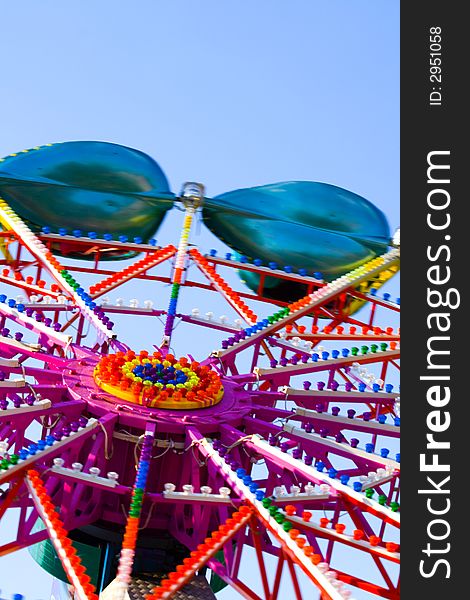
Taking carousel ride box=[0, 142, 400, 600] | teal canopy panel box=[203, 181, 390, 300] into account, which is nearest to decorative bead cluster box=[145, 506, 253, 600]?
carousel ride box=[0, 142, 400, 600]

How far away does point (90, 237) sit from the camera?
33.9 meters

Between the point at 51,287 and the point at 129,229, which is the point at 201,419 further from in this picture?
the point at 129,229

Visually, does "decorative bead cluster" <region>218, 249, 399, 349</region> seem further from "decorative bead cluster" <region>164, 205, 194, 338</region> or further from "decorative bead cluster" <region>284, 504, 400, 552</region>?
"decorative bead cluster" <region>284, 504, 400, 552</region>

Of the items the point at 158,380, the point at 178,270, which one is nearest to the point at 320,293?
the point at 178,270

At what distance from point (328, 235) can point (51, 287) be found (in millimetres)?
7498

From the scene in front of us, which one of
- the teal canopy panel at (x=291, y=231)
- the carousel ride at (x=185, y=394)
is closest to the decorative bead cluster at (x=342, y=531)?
the carousel ride at (x=185, y=394)

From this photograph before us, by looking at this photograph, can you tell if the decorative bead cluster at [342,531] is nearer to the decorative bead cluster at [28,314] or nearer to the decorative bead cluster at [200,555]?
the decorative bead cluster at [200,555]

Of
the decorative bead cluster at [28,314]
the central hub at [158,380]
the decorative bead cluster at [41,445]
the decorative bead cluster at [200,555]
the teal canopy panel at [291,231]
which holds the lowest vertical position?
the decorative bead cluster at [200,555]

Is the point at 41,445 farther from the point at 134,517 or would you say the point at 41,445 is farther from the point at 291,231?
the point at 291,231

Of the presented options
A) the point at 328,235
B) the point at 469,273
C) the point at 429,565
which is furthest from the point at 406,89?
the point at 328,235

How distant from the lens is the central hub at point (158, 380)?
27.2 m

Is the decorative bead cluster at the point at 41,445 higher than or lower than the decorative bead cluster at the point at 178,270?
lower

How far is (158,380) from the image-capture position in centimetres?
2784

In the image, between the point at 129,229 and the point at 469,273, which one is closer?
the point at 469,273
